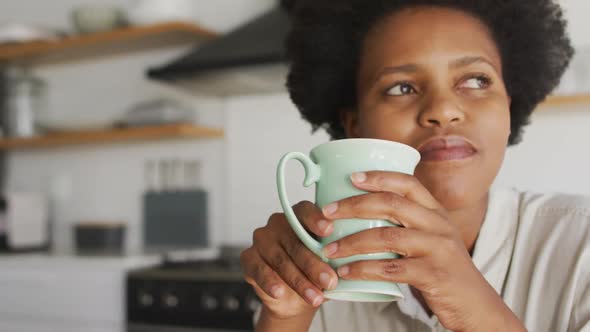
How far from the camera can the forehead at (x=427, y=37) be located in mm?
765

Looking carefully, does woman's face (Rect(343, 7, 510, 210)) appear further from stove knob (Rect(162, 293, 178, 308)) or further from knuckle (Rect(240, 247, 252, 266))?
stove knob (Rect(162, 293, 178, 308))

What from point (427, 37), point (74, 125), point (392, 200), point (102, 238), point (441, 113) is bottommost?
point (102, 238)

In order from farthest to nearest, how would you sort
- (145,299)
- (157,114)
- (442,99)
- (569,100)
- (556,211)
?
(157,114) < (145,299) < (569,100) < (556,211) < (442,99)

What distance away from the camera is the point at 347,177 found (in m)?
0.53

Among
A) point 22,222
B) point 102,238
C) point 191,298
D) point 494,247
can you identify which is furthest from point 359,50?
point 22,222

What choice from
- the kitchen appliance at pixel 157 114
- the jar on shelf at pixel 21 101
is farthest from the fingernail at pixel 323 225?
the jar on shelf at pixel 21 101

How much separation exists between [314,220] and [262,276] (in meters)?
0.15

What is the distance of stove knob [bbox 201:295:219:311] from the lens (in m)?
2.03

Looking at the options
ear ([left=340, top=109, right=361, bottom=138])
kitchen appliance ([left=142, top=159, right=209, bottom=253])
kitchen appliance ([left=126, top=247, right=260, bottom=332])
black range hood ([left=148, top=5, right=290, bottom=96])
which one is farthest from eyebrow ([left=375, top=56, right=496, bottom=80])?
kitchen appliance ([left=142, top=159, right=209, bottom=253])

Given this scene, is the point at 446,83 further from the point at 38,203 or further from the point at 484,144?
the point at 38,203

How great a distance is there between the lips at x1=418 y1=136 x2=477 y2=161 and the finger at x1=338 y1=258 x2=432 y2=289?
0.22 m

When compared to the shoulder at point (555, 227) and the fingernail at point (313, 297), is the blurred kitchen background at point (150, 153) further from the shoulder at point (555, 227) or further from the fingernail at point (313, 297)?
the fingernail at point (313, 297)

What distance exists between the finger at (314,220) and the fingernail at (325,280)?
0.12ft

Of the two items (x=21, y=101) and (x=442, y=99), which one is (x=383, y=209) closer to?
(x=442, y=99)
